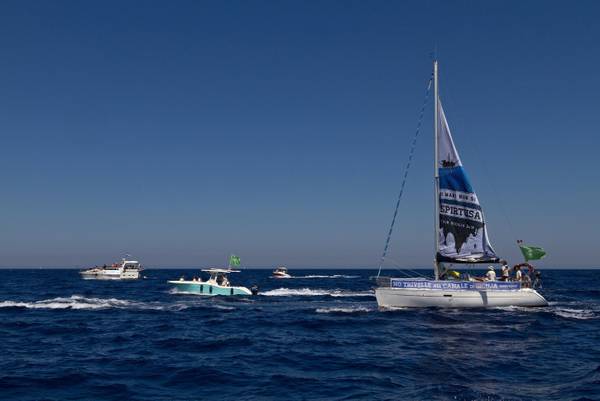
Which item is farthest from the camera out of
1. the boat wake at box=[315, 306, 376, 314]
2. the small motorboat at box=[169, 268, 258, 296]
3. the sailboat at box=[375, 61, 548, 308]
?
the small motorboat at box=[169, 268, 258, 296]

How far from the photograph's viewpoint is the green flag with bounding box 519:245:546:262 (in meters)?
40.5

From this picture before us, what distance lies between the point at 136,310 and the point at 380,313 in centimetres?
2041

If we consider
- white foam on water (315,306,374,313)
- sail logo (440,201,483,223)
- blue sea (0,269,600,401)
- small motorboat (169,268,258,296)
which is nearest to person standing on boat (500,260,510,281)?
blue sea (0,269,600,401)

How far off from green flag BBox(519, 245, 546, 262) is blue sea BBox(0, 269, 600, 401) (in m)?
4.39

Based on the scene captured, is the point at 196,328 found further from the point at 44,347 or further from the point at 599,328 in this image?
the point at 599,328

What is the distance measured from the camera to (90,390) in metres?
16.9

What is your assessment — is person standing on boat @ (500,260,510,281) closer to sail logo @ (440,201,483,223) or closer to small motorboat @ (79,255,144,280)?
sail logo @ (440,201,483,223)

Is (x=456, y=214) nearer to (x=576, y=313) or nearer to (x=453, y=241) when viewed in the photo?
(x=453, y=241)

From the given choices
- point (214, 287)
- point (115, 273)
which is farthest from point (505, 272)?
point (115, 273)

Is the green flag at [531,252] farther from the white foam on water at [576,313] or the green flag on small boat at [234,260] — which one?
the green flag on small boat at [234,260]

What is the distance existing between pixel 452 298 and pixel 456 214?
719 cm

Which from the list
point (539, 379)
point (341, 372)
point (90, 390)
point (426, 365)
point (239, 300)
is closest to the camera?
point (90, 390)

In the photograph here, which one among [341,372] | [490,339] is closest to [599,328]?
[490,339]

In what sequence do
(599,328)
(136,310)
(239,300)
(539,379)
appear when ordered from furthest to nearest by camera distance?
(239,300) < (136,310) < (599,328) < (539,379)
